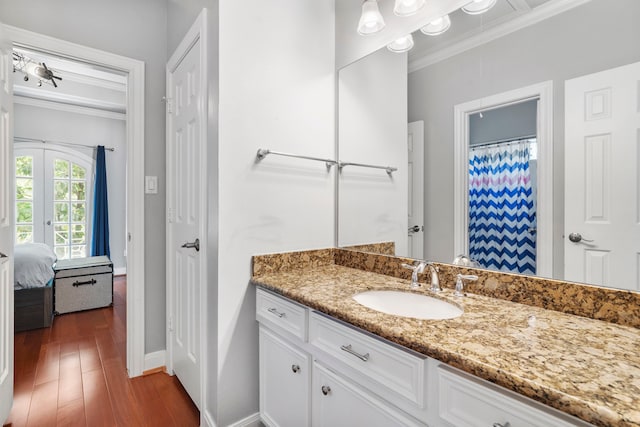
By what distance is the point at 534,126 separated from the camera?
1.08m

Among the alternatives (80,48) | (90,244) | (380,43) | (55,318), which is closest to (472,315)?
(380,43)

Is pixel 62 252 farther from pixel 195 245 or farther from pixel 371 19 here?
pixel 371 19

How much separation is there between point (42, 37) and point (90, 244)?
401 cm

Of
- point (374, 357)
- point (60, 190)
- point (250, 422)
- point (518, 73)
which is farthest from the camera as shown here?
point (60, 190)

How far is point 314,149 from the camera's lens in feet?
5.76

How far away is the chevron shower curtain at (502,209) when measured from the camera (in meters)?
1.11

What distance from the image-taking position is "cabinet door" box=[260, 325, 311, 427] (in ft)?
3.92

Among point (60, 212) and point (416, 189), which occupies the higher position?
point (416, 189)

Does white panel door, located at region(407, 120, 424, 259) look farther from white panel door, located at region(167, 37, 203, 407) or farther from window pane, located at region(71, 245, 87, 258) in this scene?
window pane, located at region(71, 245, 87, 258)

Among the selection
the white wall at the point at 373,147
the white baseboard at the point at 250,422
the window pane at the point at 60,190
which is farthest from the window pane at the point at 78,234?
the white wall at the point at 373,147

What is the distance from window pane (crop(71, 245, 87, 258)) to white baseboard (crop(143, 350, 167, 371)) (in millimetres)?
3747

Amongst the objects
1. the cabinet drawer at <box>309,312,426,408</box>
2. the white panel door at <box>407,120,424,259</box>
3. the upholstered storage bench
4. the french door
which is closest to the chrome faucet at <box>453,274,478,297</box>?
the white panel door at <box>407,120,424,259</box>

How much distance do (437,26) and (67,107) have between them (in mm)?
5369

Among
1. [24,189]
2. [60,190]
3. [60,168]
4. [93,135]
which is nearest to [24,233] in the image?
[24,189]
